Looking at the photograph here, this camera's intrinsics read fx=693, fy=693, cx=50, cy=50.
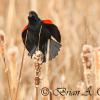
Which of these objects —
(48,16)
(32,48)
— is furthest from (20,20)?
(32,48)

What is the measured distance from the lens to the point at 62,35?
259 cm

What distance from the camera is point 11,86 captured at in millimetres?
1883

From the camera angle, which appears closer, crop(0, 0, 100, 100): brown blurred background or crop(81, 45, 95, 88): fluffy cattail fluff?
crop(81, 45, 95, 88): fluffy cattail fluff

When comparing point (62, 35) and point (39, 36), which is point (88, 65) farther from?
point (62, 35)

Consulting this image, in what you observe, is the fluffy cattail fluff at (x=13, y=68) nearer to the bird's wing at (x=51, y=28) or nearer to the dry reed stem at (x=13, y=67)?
the dry reed stem at (x=13, y=67)

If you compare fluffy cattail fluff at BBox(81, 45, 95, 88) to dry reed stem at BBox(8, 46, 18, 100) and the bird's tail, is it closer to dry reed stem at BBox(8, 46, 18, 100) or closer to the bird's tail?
the bird's tail

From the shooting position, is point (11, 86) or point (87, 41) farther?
point (87, 41)

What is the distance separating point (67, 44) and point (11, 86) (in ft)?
2.12

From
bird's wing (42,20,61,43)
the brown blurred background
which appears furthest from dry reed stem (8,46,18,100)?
bird's wing (42,20,61,43)

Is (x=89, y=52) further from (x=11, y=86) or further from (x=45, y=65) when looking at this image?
(x=11, y=86)

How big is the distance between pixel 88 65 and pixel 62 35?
32.5 inches

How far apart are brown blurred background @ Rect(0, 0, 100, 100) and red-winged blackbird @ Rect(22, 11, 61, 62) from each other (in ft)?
0.17

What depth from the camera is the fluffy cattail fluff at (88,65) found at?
177 centimetres

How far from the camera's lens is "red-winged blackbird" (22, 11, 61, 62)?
1812 millimetres
